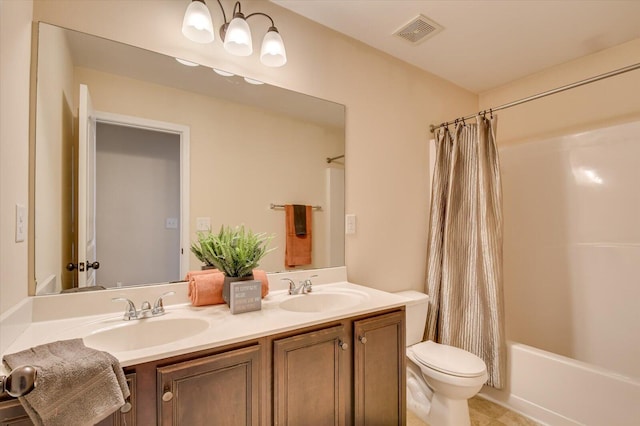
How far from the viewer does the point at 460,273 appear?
216cm

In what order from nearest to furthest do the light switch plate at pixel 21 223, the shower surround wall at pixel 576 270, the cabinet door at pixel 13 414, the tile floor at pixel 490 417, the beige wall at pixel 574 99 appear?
the cabinet door at pixel 13 414, the light switch plate at pixel 21 223, the shower surround wall at pixel 576 270, the tile floor at pixel 490 417, the beige wall at pixel 574 99

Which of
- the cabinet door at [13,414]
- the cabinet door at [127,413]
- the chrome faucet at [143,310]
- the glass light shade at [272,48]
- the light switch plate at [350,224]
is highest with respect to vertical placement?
the glass light shade at [272,48]

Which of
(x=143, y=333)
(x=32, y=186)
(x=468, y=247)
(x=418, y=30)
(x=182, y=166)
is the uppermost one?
(x=418, y=30)

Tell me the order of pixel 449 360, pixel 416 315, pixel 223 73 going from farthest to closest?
1. pixel 416 315
2. pixel 449 360
3. pixel 223 73

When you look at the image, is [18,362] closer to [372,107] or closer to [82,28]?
[82,28]

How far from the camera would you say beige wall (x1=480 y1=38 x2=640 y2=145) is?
2068mm

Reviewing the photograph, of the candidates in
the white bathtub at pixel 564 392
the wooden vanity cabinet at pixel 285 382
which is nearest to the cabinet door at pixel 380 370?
the wooden vanity cabinet at pixel 285 382

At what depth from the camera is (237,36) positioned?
4.73ft

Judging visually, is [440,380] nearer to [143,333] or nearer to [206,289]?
A: [206,289]

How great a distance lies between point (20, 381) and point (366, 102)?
205 cm

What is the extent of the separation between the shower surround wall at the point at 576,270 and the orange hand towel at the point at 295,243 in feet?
4.78

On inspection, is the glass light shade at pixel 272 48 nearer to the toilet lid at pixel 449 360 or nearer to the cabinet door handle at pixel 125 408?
the cabinet door handle at pixel 125 408

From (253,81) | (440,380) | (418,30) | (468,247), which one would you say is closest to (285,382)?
(440,380)

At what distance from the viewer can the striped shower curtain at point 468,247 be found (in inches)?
77.6
